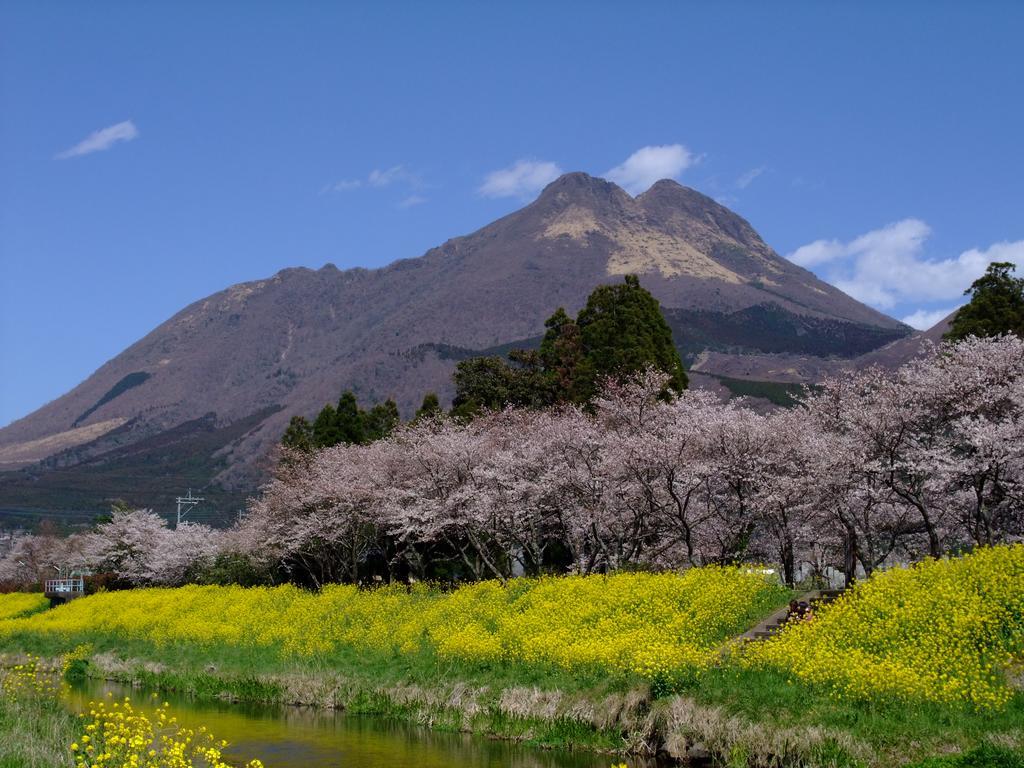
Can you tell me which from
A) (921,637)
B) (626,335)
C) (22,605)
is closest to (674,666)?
(921,637)

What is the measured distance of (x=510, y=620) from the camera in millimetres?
28984

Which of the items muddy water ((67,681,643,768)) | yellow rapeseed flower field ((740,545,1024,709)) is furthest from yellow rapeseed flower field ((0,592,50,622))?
yellow rapeseed flower field ((740,545,1024,709))

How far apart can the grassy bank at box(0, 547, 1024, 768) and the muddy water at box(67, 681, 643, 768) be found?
25.2 inches

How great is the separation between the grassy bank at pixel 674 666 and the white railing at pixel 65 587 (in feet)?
124

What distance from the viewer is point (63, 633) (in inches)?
1866

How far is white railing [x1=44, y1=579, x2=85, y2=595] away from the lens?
231ft

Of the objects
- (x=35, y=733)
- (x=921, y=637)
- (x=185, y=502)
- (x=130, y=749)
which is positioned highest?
(x=185, y=502)

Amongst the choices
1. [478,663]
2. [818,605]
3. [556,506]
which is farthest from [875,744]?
[556,506]

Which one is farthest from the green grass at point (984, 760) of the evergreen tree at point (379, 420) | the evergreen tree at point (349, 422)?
the evergreen tree at point (349, 422)

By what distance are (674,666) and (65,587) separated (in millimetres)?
69390

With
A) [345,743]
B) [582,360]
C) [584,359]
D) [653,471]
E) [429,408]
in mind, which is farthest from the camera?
[429,408]

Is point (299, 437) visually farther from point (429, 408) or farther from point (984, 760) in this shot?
point (984, 760)

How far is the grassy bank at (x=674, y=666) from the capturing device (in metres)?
17.7

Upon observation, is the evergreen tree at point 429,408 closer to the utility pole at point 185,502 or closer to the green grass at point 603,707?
the green grass at point 603,707
